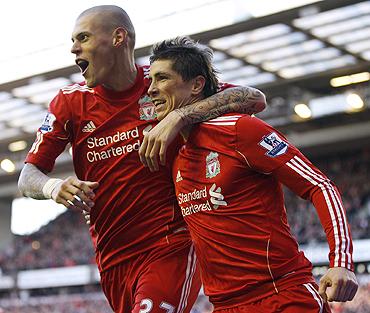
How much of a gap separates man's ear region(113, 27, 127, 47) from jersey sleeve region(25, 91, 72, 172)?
0.40 m

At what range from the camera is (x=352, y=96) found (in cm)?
2258

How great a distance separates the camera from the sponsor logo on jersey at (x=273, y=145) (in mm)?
3514

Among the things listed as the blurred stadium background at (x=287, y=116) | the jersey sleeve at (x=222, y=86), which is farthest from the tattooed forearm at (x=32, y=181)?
the blurred stadium background at (x=287, y=116)

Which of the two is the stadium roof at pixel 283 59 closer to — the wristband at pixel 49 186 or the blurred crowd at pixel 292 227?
the blurred crowd at pixel 292 227

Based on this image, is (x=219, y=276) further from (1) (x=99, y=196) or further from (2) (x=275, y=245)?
(1) (x=99, y=196)

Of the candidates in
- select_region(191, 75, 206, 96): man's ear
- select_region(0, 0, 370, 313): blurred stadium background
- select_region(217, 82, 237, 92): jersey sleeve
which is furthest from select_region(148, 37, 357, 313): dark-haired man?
select_region(0, 0, 370, 313): blurred stadium background

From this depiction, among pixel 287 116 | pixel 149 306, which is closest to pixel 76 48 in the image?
pixel 149 306

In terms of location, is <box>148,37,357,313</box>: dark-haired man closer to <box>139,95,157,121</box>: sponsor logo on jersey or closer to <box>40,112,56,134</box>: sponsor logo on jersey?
<box>139,95,157,121</box>: sponsor logo on jersey

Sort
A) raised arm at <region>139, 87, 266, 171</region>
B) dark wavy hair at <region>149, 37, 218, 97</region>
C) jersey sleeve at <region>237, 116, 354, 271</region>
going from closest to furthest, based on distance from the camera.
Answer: jersey sleeve at <region>237, 116, 354, 271</region>
raised arm at <region>139, 87, 266, 171</region>
dark wavy hair at <region>149, 37, 218, 97</region>

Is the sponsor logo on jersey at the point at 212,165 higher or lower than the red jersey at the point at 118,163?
higher

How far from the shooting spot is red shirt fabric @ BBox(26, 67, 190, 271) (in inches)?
175

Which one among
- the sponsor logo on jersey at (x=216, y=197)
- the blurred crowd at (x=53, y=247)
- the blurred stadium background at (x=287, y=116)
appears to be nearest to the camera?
the sponsor logo on jersey at (x=216, y=197)

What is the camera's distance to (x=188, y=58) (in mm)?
4008

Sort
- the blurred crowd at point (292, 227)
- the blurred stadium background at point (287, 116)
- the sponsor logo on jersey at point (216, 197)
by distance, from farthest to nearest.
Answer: the blurred crowd at point (292, 227) < the blurred stadium background at point (287, 116) < the sponsor logo on jersey at point (216, 197)
